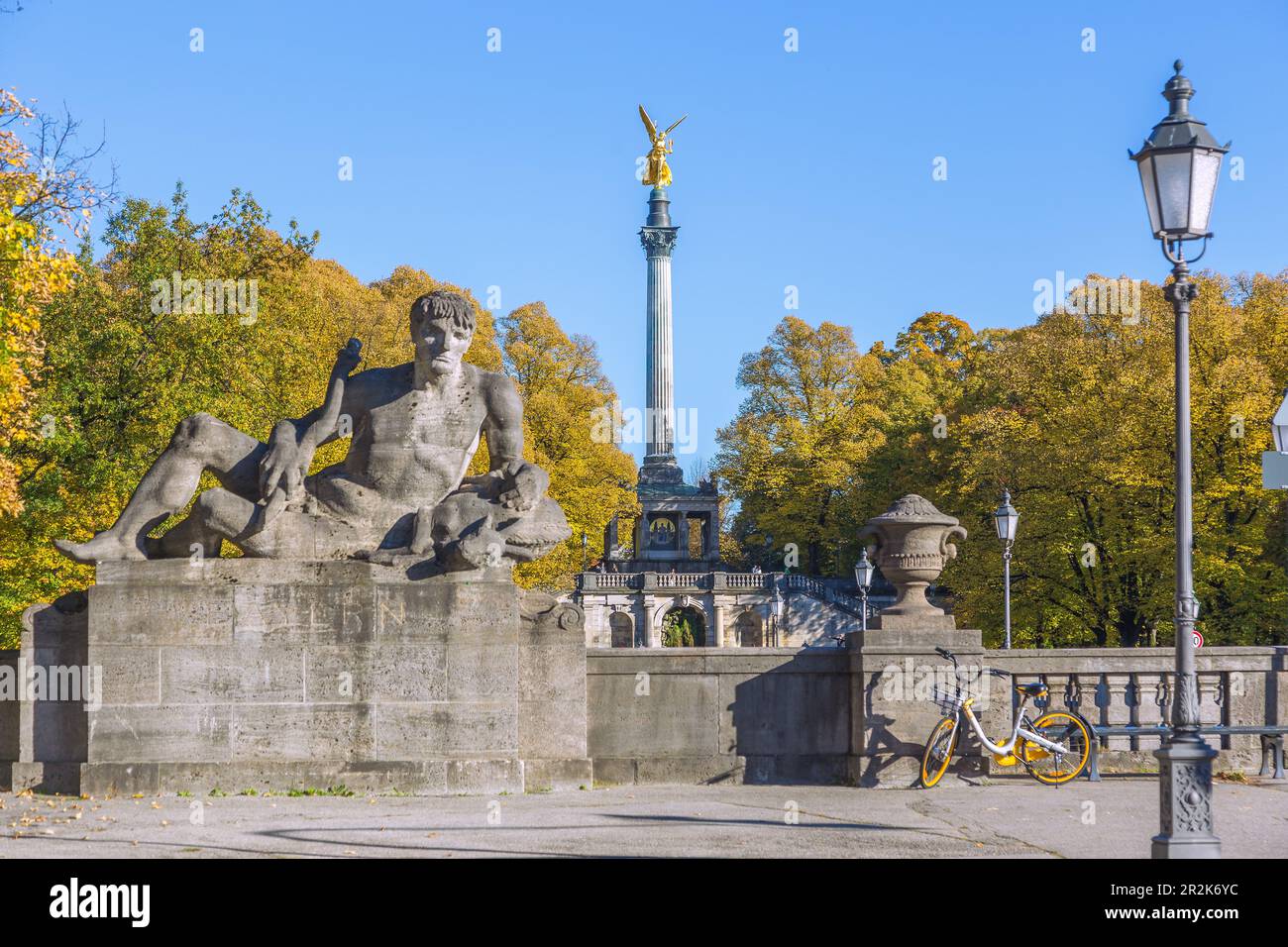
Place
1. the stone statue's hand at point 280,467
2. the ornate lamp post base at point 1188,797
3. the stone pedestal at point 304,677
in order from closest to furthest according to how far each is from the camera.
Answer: the ornate lamp post base at point 1188,797 < the stone pedestal at point 304,677 < the stone statue's hand at point 280,467

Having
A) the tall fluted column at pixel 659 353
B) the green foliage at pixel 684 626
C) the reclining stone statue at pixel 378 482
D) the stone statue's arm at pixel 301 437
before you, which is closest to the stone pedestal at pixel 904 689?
the reclining stone statue at pixel 378 482

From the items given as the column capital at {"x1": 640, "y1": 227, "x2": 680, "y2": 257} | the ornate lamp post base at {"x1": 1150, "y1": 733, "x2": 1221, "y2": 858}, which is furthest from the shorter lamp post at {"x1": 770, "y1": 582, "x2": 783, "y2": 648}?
the ornate lamp post base at {"x1": 1150, "y1": 733, "x2": 1221, "y2": 858}

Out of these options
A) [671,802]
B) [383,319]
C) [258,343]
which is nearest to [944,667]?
[671,802]

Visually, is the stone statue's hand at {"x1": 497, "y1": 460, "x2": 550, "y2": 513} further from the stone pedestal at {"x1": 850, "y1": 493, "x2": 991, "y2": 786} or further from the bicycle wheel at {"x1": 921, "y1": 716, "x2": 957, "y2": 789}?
the bicycle wheel at {"x1": 921, "y1": 716, "x2": 957, "y2": 789}

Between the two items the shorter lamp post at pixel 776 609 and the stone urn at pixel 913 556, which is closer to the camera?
the stone urn at pixel 913 556

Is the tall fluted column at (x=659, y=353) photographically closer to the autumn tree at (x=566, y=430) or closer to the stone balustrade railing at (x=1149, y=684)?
the autumn tree at (x=566, y=430)

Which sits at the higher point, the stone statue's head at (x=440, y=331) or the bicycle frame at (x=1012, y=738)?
the stone statue's head at (x=440, y=331)

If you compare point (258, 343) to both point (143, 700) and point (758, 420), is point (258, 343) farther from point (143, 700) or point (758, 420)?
point (758, 420)

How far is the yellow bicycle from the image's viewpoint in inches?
576

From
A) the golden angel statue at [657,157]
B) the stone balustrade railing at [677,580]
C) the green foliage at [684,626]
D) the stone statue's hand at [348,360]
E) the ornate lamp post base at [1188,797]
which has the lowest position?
the green foliage at [684,626]

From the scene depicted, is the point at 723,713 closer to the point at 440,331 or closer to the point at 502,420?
the point at 502,420

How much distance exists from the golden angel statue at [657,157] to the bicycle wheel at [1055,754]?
263 feet

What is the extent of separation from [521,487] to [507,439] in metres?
0.58

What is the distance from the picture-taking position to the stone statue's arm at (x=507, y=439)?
1458 centimetres
